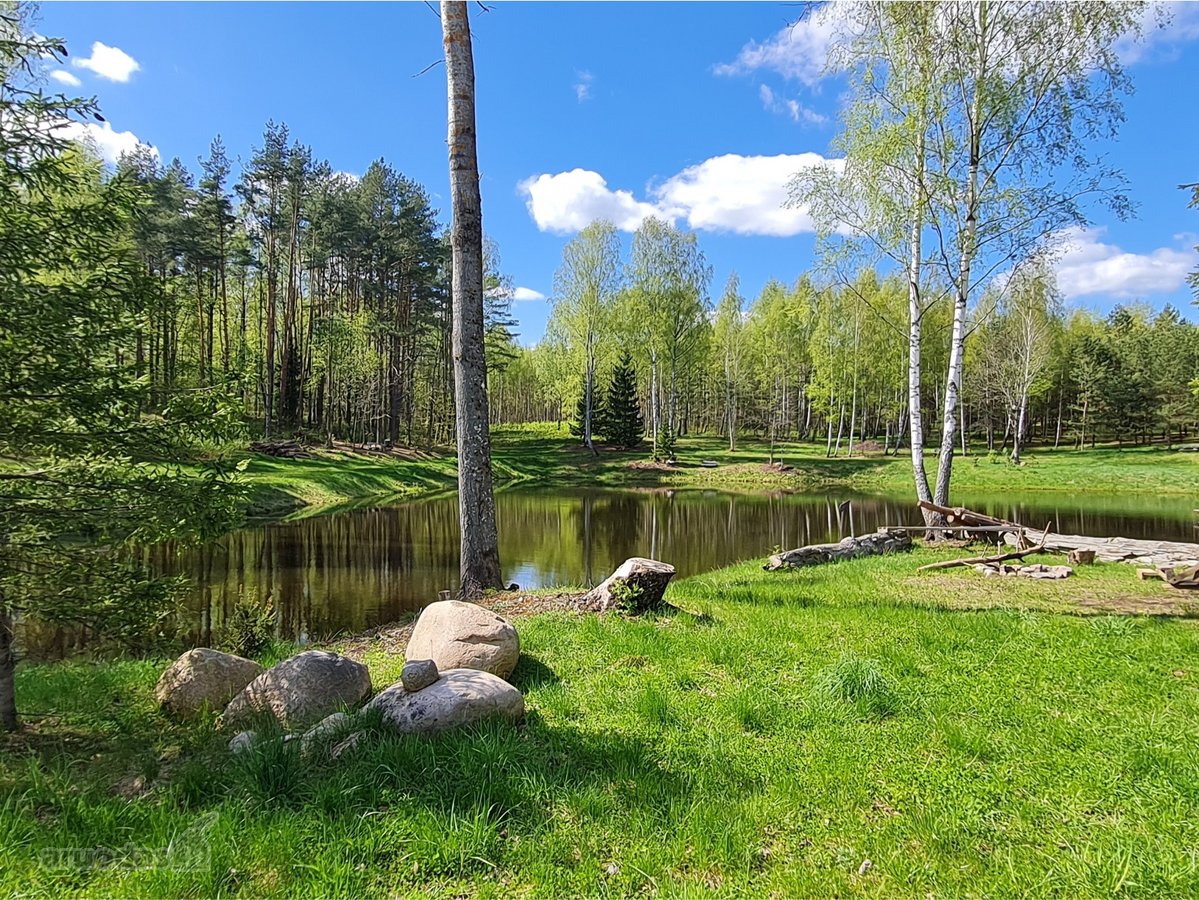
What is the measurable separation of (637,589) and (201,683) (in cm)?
443

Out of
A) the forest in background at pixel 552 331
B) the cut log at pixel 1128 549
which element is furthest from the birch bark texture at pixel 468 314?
the forest in background at pixel 552 331

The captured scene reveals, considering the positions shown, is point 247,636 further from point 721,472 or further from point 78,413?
point 721,472

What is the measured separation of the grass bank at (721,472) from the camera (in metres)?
26.7

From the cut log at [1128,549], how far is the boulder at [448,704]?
38.9 ft

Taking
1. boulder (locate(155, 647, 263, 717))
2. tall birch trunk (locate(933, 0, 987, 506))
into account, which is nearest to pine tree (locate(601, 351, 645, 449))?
tall birch trunk (locate(933, 0, 987, 506))

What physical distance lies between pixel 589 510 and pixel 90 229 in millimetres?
21403

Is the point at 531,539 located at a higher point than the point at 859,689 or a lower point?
lower

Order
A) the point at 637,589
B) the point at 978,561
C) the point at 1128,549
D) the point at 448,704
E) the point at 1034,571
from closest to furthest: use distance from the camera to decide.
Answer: the point at 448,704
the point at 637,589
the point at 1034,571
the point at 978,561
the point at 1128,549

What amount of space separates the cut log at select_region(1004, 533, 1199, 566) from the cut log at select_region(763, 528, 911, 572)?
222 centimetres

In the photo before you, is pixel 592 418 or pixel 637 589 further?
pixel 592 418

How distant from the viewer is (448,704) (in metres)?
4.00

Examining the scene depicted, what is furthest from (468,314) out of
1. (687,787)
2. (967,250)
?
(967,250)

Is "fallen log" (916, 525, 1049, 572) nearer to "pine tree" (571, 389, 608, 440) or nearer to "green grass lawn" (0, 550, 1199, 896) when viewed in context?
"green grass lawn" (0, 550, 1199, 896)

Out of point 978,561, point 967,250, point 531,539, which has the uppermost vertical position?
point 967,250
